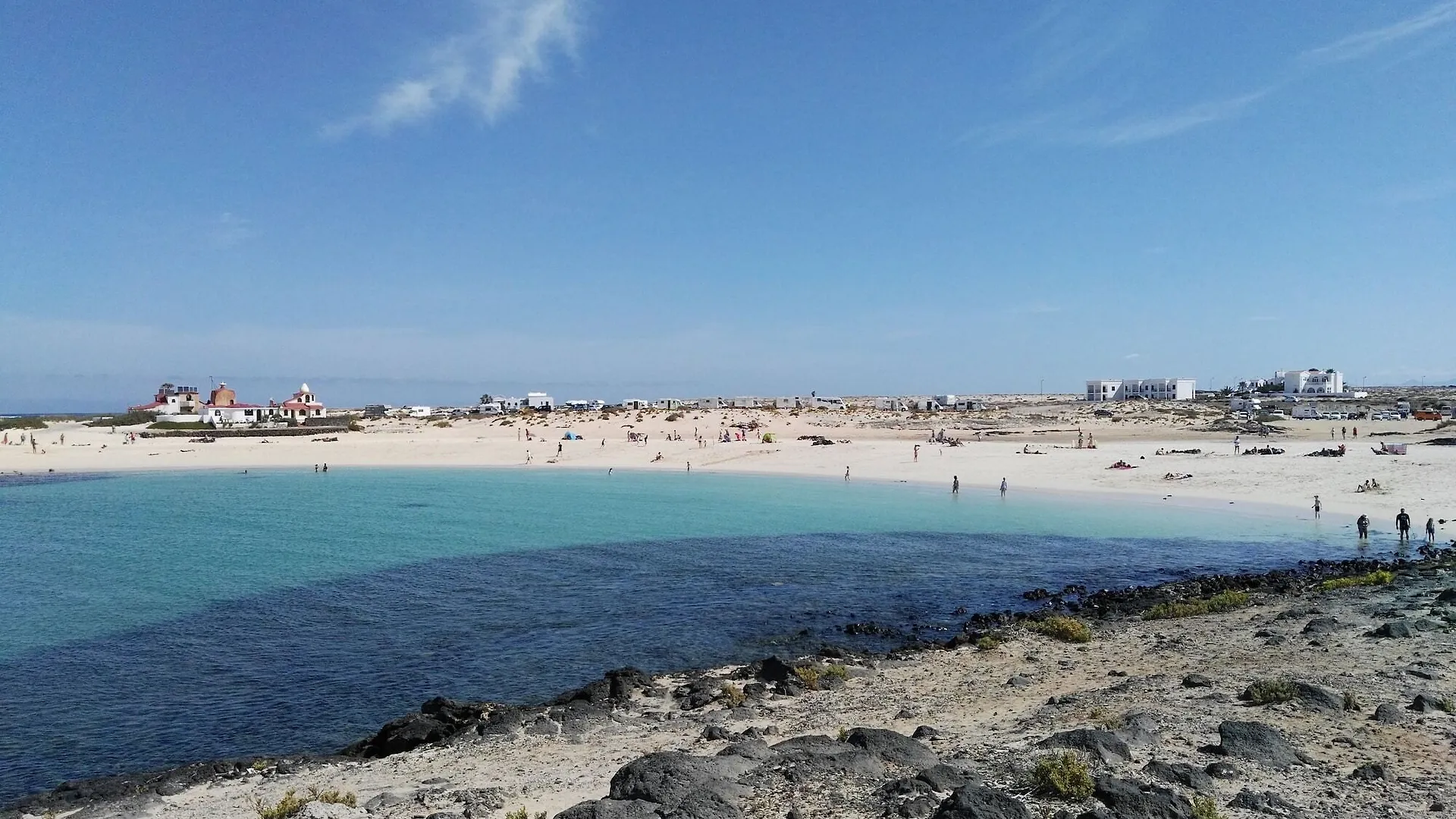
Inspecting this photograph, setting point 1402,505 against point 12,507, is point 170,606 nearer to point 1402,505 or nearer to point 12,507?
point 12,507

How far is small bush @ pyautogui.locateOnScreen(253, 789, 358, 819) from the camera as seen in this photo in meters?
8.21

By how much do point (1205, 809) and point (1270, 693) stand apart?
4.56m

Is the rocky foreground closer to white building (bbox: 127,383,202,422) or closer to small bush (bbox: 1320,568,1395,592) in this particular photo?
small bush (bbox: 1320,568,1395,592)

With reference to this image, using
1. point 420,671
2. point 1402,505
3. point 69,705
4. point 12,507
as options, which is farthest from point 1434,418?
point 12,507

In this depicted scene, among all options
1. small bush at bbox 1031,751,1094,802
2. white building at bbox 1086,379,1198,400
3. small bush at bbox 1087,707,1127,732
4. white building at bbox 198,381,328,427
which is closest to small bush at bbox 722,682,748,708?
small bush at bbox 1087,707,1127,732

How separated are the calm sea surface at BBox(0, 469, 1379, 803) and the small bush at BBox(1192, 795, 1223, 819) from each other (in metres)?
9.67

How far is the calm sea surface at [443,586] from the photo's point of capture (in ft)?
44.8

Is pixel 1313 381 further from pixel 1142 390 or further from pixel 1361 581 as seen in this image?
pixel 1361 581

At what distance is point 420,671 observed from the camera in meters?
15.2

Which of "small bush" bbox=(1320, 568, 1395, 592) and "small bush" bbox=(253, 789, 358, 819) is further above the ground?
"small bush" bbox=(253, 789, 358, 819)

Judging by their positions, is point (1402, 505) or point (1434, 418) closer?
point (1402, 505)

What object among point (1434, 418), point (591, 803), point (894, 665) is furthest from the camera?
point (1434, 418)

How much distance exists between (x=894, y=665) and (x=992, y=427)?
70.9m

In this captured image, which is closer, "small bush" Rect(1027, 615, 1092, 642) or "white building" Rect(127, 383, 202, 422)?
"small bush" Rect(1027, 615, 1092, 642)
